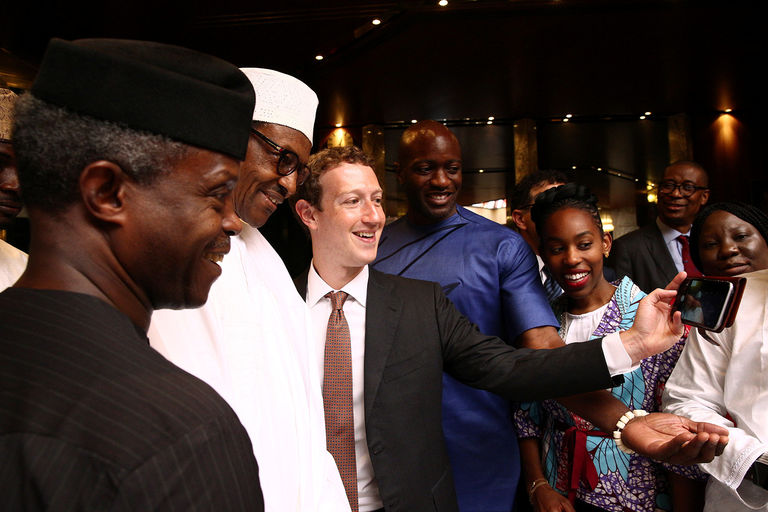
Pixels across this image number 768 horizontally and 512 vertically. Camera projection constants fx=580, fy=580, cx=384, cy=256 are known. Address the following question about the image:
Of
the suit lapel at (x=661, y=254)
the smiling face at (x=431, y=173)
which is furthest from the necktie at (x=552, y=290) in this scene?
the suit lapel at (x=661, y=254)

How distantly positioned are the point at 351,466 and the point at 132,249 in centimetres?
133

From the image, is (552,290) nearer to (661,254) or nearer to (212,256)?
(661,254)

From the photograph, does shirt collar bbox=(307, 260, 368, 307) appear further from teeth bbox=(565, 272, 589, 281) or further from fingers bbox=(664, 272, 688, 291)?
fingers bbox=(664, 272, 688, 291)

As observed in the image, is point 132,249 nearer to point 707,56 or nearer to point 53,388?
point 53,388

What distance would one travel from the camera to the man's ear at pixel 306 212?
223 centimetres

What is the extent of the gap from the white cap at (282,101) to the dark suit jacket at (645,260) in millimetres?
2735

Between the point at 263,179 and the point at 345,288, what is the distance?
533 millimetres

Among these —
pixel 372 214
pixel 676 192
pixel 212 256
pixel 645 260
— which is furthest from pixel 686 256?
pixel 212 256

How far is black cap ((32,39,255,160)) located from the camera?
0.65 meters

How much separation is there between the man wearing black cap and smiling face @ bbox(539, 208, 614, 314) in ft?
5.72

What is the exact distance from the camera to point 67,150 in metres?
0.65

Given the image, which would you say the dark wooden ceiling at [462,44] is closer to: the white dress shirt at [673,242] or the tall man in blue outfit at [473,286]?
the white dress shirt at [673,242]

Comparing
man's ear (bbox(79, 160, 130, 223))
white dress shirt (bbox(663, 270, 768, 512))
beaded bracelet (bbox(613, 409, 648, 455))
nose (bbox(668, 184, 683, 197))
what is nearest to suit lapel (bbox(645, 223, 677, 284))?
nose (bbox(668, 184, 683, 197))

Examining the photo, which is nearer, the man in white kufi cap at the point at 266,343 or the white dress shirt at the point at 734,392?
the man in white kufi cap at the point at 266,343
